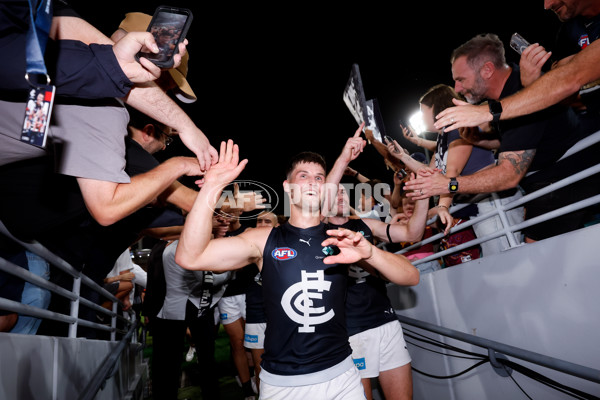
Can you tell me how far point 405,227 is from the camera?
3.51 metres

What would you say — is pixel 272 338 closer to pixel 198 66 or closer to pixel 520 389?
pixel 520 389

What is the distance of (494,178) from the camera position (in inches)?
109

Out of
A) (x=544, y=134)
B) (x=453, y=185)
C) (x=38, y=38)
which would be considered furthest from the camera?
(x=453, y=185)

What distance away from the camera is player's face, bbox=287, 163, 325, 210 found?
8.84ft

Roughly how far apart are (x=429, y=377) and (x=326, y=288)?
9.65 ft

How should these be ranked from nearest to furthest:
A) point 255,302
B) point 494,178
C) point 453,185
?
point 494,178, point 453,185, point 255,302

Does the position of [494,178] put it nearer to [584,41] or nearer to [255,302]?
[584,41]

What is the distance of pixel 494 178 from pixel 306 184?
1.79 metres

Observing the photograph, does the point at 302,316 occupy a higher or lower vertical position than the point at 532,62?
Answer: lower

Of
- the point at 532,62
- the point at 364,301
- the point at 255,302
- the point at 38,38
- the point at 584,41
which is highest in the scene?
the point at 584,41

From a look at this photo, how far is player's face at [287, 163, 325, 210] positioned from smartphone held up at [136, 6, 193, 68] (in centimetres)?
157

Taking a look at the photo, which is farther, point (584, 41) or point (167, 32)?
point (584, 41)

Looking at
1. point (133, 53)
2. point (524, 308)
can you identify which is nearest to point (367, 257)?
point (524, 308)

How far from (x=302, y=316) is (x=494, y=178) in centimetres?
221
